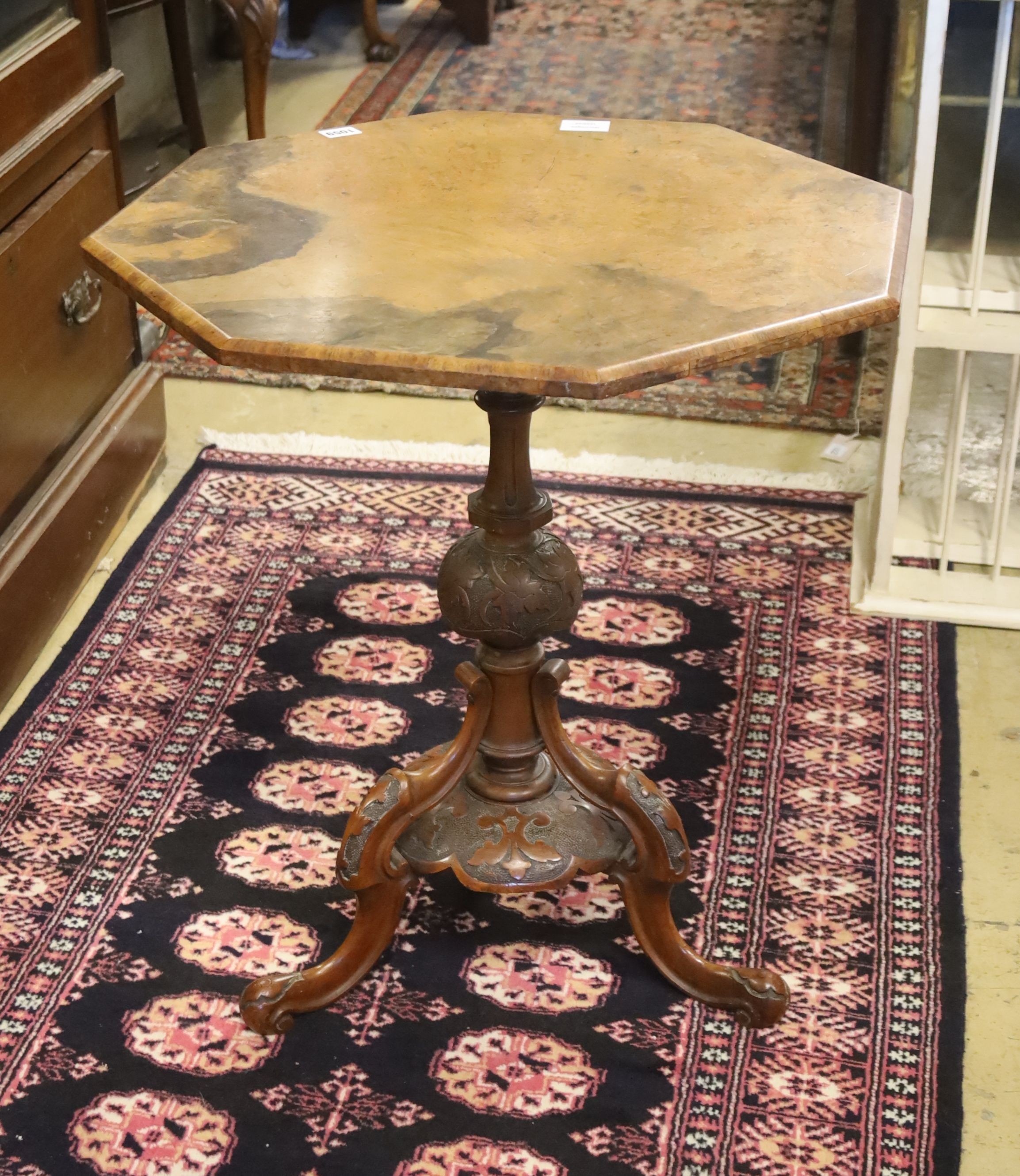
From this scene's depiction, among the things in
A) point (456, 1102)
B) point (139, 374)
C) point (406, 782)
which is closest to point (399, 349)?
point (406, 782)

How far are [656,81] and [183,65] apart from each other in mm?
1857

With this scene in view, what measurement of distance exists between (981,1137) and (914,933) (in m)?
0.32

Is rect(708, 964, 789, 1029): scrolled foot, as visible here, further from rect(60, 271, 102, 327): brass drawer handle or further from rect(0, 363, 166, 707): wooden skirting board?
rect(60, 271, 102, 327): brass drawer handle

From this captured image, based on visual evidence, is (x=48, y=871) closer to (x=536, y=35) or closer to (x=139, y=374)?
(x=139, y=374)

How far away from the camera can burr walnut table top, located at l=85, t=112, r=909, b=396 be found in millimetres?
1359

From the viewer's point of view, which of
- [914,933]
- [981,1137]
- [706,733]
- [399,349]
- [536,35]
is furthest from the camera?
[536,35]

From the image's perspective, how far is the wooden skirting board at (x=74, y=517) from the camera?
7.82ft

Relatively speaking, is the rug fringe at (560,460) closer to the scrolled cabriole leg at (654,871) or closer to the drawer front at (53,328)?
the drawer front at (53,328)

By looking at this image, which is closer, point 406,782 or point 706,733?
point 406,782

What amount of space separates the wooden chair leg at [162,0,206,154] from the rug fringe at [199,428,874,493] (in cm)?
143

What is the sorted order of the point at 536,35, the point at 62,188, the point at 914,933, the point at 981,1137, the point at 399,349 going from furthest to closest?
the point at 536,35, the point at 62,188, the point at 914,933, the point at 981,1137, the point at 399,349

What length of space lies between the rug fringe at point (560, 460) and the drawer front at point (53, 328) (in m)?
0.43

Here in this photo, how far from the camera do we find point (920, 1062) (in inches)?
69.6

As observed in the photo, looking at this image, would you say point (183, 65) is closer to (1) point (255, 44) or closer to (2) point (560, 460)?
(1) point (255, 44)
